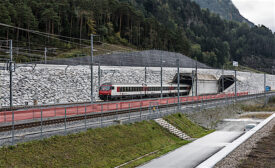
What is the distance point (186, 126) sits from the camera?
38969 millimetres

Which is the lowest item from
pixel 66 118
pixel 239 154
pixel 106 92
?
pixel 239 154

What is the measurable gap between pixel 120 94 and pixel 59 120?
87.1ft

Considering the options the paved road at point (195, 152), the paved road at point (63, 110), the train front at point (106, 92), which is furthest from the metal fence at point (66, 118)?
the train front at point (106, 92)

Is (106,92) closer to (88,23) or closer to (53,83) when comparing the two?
(53,83)

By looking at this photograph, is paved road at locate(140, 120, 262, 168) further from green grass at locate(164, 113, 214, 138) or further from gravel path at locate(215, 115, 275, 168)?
gravel path at locate(215, 115, 275, 168)

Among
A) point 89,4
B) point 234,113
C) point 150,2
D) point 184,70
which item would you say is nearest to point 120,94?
point 234,113

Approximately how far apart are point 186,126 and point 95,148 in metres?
17.1

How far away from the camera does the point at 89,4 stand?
11162 cm

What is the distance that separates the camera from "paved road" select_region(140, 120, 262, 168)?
23.5 metres

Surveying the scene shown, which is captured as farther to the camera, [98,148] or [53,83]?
[53,83]

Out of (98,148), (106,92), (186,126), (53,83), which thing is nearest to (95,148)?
(98,148)

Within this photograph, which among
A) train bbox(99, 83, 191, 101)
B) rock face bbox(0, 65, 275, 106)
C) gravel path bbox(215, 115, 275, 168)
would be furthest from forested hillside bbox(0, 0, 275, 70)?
gravel path bbox(215, 115, 275, 168)

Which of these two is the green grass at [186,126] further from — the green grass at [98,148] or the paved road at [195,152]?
the green grass at [98,148]

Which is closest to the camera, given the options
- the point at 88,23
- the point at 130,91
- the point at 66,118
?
the point at 66,118
